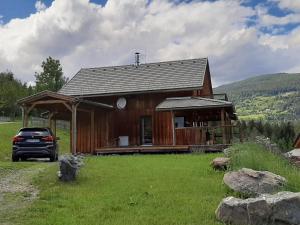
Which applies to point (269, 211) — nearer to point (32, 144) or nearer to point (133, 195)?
point (133, 195)

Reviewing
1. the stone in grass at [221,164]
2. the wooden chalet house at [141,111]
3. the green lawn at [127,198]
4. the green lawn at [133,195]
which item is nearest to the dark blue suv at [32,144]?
the green lawn at [133,195]

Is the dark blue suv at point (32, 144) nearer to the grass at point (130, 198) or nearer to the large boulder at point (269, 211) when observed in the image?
the grass at point (130, 198)

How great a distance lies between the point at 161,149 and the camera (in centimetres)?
2758

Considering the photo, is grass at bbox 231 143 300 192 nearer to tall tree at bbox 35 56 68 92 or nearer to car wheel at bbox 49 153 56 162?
car wheel at bbox 49 153 56 162

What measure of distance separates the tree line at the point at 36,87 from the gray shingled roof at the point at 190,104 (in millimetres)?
32194

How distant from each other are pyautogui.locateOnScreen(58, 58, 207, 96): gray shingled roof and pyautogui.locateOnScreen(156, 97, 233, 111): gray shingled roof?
1.18 m

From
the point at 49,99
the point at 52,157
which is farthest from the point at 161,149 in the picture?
the point at 52,157

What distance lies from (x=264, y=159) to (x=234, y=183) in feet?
10.8

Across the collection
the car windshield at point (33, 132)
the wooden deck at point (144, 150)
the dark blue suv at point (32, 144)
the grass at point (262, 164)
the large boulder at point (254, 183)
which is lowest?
the large boulder at point (254, 183)

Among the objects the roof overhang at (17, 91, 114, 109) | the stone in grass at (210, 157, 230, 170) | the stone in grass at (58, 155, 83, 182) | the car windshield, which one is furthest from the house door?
the stone in grass at (58, 155, 83, 182)

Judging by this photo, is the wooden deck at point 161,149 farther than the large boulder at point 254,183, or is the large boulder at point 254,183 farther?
the wooden deck at point 161,149

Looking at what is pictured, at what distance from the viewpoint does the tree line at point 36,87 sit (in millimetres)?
60062

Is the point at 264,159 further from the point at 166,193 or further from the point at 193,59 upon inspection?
the point at 193,59

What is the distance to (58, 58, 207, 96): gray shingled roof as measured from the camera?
31250 millimetres
